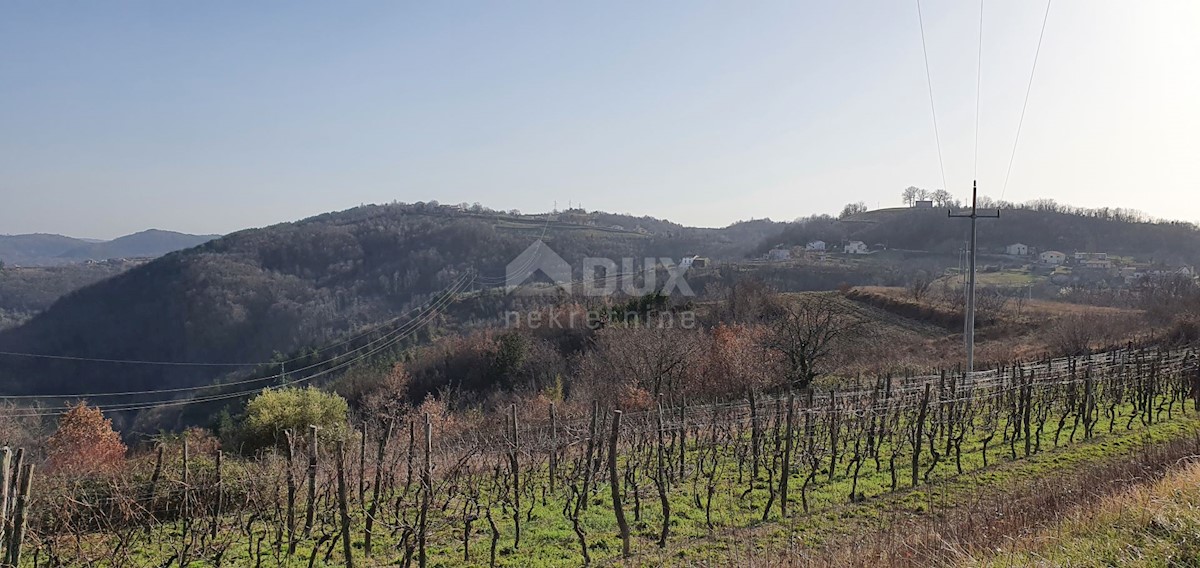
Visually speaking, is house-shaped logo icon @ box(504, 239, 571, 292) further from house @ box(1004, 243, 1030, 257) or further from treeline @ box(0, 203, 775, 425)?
house @ box(1004, 243, 1030, 257)

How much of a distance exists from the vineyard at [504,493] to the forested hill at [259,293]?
53.0 meters

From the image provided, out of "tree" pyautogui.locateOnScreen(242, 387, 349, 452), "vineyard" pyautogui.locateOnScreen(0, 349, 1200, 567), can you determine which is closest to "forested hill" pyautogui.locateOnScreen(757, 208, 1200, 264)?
"vineyard" pyautogui.locateOnScreen(0, 349, 1200, 567)

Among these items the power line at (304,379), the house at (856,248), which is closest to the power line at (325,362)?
the power line at (304,379)

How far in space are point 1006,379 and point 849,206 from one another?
375ft

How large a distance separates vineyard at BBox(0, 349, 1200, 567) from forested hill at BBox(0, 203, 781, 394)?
53.0 metres

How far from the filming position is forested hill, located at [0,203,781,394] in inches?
2532

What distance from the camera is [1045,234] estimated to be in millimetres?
71188

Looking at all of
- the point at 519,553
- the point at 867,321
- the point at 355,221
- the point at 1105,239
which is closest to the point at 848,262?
the point at 1105,239

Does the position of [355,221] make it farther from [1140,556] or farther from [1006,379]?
[1140,556]

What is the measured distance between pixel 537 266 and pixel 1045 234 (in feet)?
189

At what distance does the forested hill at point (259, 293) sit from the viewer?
64.3 m

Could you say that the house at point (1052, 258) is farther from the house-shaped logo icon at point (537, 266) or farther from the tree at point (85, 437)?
the tree at point (85, 437)

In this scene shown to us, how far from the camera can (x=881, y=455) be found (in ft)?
34.8

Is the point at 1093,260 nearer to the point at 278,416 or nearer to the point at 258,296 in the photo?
the point at 278,416
